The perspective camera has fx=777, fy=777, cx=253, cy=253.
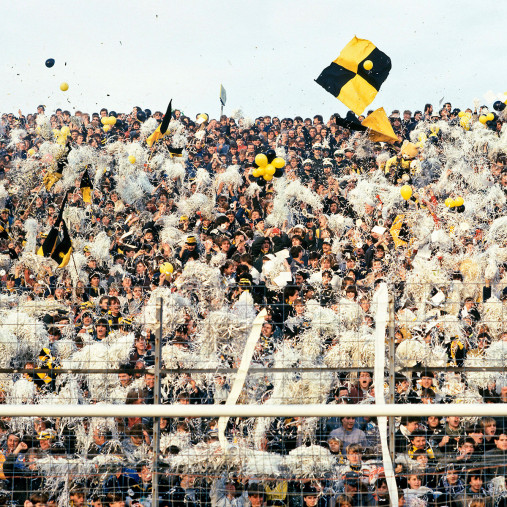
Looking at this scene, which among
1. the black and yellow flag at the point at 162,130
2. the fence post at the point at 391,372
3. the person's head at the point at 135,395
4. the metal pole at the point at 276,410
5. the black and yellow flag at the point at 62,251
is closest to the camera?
the metal pole at the point at 276,410

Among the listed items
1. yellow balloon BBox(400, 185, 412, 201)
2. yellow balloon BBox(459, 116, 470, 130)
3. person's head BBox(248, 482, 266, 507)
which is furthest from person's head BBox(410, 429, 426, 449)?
yellow balloon BBox(459, 116, 470, 130)

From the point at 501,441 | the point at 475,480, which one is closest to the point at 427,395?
the point at 501,441

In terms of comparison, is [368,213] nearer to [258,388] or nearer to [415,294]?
[415,294]

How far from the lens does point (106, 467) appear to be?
5.44 meters

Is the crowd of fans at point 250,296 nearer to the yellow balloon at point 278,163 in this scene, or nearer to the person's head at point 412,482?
the person's head at point 412,482

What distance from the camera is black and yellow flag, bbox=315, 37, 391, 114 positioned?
11273 mm

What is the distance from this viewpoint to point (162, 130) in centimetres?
1418

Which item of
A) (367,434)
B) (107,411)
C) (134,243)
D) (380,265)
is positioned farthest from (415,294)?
(107,411)

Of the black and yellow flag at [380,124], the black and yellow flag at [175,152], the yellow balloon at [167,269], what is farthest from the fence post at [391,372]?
the black and yellow flag at [175,152]

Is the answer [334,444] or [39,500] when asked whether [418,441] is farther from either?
[39,500]

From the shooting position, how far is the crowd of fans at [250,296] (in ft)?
17.6

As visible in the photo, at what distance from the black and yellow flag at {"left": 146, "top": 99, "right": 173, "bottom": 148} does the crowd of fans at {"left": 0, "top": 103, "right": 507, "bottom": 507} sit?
0.34 m

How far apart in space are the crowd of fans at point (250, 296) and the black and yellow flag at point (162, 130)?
1.12 ft

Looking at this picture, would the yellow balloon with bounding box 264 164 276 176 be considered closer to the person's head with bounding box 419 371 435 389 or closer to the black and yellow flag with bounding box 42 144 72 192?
the black and yellow flag with bounding box 42 144 72 192
